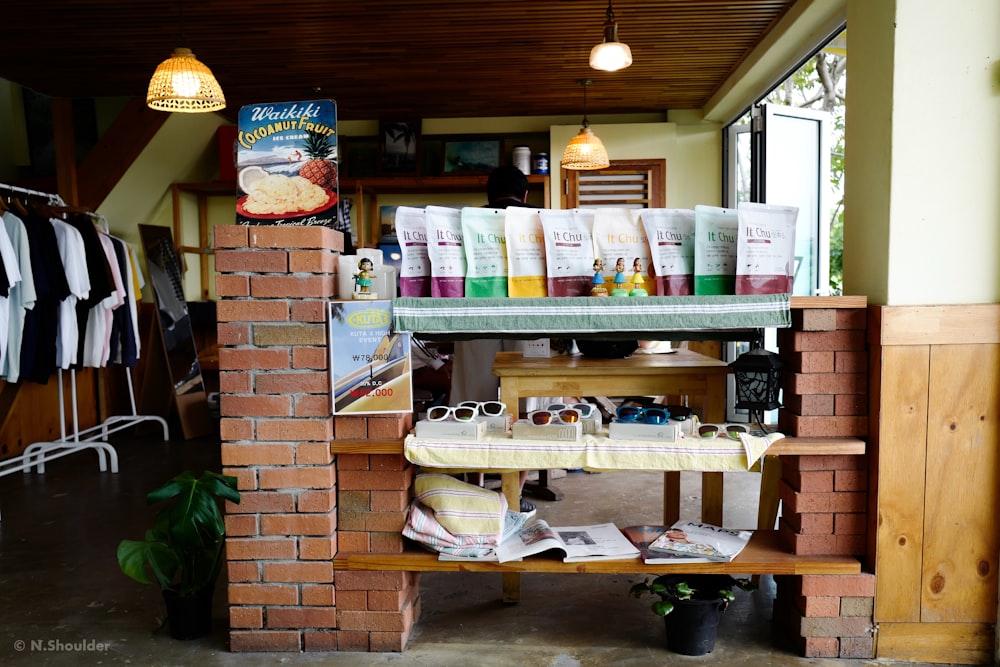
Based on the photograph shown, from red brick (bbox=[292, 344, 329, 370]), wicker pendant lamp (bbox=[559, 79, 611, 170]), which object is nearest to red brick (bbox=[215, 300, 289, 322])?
red brick (bbox=[292, 344, 329, 370])

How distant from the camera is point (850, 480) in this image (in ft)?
7.70

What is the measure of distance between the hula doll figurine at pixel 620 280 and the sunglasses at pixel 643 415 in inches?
15.8

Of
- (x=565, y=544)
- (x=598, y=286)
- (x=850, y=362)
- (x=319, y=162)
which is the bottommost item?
(x=565, y=544)

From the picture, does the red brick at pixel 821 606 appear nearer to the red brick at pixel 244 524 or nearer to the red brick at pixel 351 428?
the red brick at pixel 351 428

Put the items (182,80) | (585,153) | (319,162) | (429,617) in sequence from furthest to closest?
(585,153) → (182,80) → (429,617) → (319,162)

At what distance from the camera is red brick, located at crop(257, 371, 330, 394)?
7.70 feet

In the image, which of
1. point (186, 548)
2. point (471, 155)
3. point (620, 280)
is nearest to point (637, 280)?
point (620, 280)

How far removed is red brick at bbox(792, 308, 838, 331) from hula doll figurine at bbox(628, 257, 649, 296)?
1.65ft

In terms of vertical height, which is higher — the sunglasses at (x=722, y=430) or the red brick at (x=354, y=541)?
the sunglasses at (x=722, y=430)

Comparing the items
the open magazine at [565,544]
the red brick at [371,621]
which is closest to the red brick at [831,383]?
the open magazine at [565,544]

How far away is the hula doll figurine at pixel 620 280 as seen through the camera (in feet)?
7.61

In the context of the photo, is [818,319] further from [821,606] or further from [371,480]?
[371,480]

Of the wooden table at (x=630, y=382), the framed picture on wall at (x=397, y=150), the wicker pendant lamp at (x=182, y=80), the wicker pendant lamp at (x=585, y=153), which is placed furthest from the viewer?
the framed picture on wall at (x=397, y=150)

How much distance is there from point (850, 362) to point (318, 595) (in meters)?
1.87
